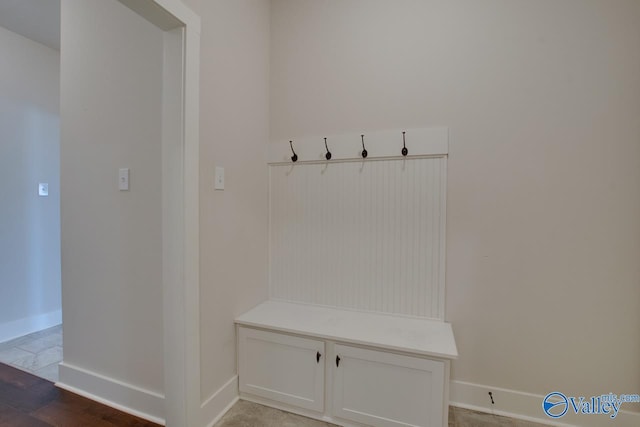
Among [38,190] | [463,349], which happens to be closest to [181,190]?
[463,349]

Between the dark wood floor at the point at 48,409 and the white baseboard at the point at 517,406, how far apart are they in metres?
1.67

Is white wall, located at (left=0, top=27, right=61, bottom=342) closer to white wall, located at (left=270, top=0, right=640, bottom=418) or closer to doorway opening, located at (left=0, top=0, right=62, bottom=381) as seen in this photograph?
doorway opening, located at (left=0, top=0, right=62, bottom=381)

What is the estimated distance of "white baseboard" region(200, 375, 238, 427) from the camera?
144 cm

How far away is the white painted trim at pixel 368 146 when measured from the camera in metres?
1.65

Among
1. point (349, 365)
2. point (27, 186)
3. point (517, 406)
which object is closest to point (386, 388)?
point (349, 365)

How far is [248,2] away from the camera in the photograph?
1.76 meters

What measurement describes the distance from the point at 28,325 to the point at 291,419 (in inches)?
102

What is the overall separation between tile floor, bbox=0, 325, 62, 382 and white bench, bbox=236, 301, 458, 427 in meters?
1.39

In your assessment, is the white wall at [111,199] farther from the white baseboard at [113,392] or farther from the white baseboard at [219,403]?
the white baseboard at [219,403]

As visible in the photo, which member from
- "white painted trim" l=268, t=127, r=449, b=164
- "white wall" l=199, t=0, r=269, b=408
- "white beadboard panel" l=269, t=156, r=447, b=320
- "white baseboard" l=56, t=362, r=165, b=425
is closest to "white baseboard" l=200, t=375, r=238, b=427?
"white wall" l=199, t=0, r=269, b=408

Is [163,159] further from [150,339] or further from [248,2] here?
[248,2]

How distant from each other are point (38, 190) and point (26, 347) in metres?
1.32

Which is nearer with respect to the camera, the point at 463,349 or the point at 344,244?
the point at 463,349

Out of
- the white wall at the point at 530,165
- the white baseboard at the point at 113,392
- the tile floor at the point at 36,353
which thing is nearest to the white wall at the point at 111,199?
the white baseboard at the point at 113,392
